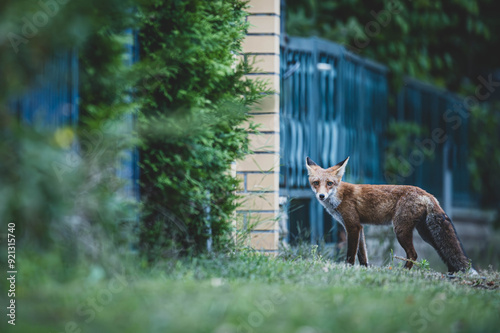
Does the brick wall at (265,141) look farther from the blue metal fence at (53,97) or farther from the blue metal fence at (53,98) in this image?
the blue metal fence at (53,97)

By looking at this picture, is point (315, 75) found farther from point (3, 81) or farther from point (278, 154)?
point (3, 81)

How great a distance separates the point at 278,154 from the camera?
656cm

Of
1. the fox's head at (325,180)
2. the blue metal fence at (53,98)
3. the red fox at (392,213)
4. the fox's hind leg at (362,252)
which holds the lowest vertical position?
the fox's hind leg at (362,252)

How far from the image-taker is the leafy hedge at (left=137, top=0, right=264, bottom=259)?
4664mm

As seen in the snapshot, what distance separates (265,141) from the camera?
6.53 meters

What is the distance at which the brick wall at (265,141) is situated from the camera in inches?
251

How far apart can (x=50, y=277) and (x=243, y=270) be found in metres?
1.43

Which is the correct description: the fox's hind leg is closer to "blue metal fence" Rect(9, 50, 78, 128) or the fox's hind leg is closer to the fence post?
"blue metal fence" Rect(9, 50, 78, 128)

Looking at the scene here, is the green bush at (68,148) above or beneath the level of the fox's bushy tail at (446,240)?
above

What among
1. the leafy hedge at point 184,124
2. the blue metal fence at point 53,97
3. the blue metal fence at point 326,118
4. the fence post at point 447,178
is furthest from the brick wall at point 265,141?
the fence post at point 447,178

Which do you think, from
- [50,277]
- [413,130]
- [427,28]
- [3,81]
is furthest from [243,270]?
[427,28]

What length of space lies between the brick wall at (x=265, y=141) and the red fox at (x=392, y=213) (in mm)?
680

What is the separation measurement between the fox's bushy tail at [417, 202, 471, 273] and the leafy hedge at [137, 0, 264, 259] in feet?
5.87

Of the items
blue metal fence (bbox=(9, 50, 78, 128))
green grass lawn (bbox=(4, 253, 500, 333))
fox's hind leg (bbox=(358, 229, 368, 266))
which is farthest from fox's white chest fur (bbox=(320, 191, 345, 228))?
blue metal fence (bbox=(9, 50, 78, 128))
